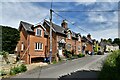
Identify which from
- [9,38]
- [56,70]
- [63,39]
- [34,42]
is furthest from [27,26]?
[56,70]

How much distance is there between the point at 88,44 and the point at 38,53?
137 ft

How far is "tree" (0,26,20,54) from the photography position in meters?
33.1

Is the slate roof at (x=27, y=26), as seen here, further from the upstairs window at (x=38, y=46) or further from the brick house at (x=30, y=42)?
the upstairs window at (x=38, y=46)

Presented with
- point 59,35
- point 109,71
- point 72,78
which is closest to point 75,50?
point 59,35

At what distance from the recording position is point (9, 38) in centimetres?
3431

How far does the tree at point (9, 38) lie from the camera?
33.1 m

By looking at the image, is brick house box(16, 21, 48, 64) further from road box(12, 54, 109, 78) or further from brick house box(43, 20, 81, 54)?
road box(12, 54, 109, 78)

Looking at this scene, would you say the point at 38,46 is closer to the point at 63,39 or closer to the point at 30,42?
the point at 30,42

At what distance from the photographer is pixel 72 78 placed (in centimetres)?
1658

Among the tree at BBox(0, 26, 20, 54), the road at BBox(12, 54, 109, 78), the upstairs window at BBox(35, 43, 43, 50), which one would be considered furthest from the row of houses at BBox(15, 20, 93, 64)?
the road at BBox(12, 54, 109, 78)

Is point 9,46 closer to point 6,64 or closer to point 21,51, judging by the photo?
point 21,51

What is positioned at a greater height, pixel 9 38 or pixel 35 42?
pixel 9 38

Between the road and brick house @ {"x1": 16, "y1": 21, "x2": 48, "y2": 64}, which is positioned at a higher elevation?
brick house @ {"x1": 16, "y1": 21, "x2": 48, "y2": 64}

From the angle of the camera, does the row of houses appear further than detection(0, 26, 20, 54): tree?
Yes
